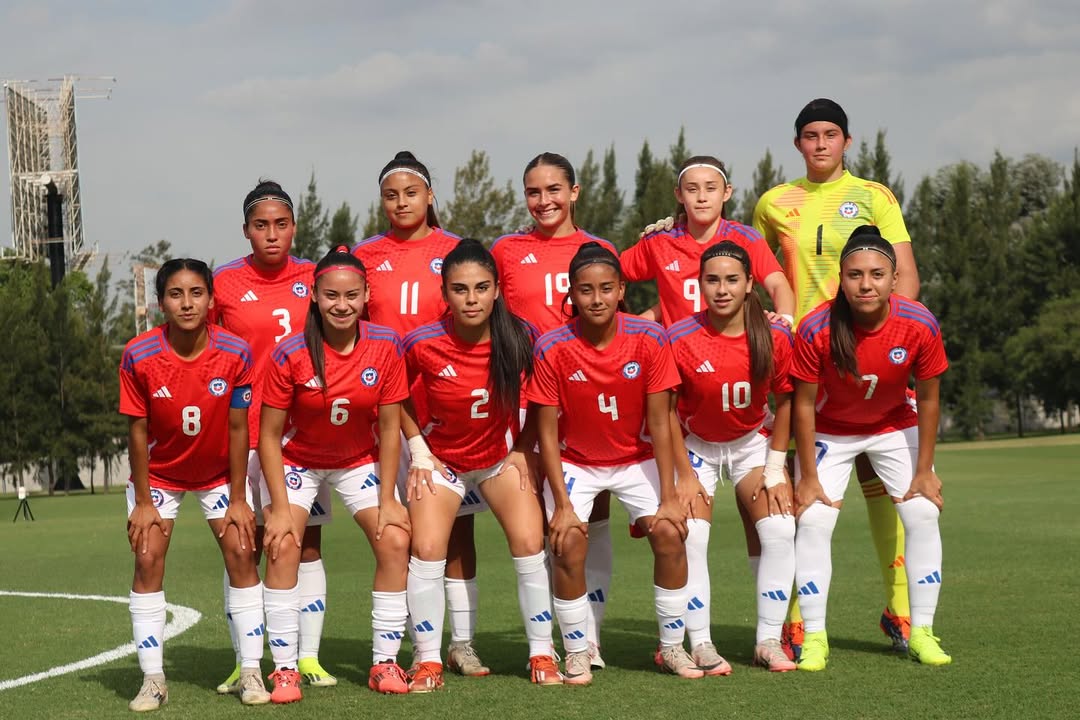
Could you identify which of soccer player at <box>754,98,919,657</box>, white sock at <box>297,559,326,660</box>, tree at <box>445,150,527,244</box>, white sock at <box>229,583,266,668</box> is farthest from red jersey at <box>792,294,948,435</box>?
tree at <box>445,150,527,244</box>

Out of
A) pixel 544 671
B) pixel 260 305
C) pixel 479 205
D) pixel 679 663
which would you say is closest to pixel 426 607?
pixel 544 671

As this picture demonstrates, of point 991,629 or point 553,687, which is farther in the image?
point 991,629

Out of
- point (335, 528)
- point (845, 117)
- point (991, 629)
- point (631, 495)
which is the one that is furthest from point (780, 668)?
point (335, 528)

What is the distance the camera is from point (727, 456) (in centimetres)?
645

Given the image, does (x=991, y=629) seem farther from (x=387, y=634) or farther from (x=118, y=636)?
(x=118, y=636)

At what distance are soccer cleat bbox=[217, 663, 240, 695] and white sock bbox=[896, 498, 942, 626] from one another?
136 inches

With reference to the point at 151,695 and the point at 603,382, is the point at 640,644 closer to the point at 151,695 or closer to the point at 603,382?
the point at 603,382

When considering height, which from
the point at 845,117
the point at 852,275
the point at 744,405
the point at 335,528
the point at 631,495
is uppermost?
the point at 845,117

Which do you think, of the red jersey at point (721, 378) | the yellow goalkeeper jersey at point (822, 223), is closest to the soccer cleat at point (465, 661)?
the red jersey at point (721, 378)

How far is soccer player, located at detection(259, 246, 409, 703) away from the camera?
19.6 ft

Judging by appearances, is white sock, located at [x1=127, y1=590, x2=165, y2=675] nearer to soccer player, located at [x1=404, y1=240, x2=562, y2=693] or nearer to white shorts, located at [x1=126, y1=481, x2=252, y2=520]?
white shorts, located at [x1=126, y1=481, x2=252, y2=520]

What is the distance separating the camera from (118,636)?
8.12 m

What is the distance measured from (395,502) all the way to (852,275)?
254 centimetres

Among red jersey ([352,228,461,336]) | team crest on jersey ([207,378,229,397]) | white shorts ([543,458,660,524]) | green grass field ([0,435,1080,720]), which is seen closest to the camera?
green grass field ([0,435,1080,720])
